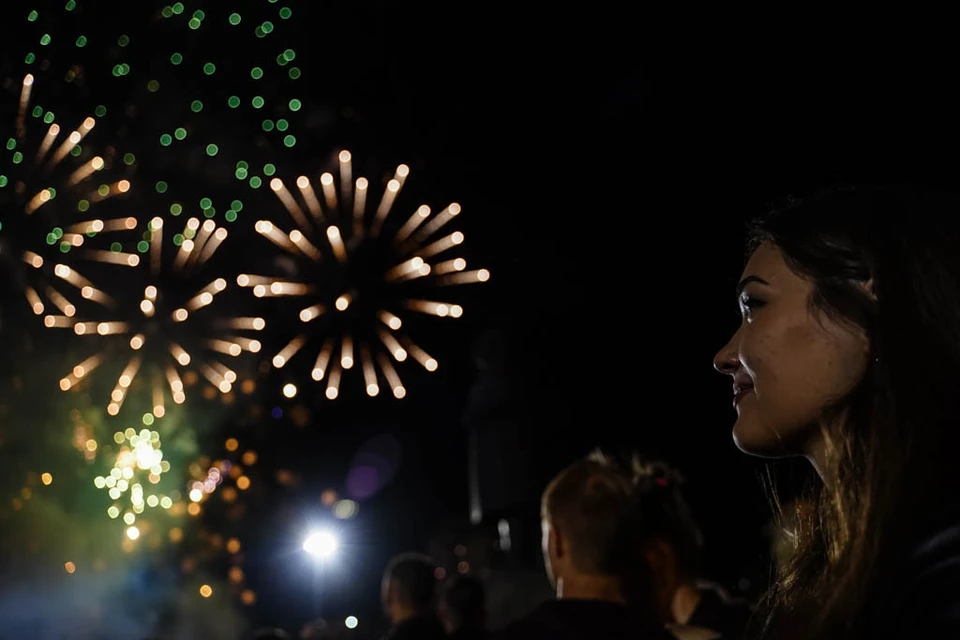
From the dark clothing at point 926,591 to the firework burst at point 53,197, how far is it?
9.78m

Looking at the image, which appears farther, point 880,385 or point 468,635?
point 468,635

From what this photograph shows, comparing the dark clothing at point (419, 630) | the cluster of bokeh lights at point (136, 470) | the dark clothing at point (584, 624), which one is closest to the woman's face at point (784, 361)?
the dark clothing at point (584, 624)

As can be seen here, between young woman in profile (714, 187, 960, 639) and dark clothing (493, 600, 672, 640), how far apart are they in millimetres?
1216

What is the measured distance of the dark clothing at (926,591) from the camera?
1437 mm

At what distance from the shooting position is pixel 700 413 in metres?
14.6

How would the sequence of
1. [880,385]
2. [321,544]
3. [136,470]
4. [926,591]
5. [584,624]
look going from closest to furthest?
[926,591] < [880,385] < [584,624] < [136,470] < [321,544]

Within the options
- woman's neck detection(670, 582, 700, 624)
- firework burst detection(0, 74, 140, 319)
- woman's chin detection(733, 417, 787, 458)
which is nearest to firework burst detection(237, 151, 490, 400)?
firework burst detection(0, 74, 140, 319)

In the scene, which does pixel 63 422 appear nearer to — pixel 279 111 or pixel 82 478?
pixel 82 478

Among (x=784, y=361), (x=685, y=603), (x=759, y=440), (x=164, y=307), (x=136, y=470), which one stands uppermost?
(x=164, y=307)

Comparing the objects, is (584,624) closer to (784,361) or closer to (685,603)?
(685,603)

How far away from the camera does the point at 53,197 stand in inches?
427

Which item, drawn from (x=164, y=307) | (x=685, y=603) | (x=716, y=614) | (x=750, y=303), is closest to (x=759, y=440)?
(x=750, y=303)

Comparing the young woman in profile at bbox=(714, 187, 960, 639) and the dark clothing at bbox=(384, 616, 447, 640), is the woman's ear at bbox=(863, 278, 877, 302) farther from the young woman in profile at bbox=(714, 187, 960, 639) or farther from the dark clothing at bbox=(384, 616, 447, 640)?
the dark clothing at bbox=(384, 616, 447, 640)

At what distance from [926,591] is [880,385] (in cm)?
48
